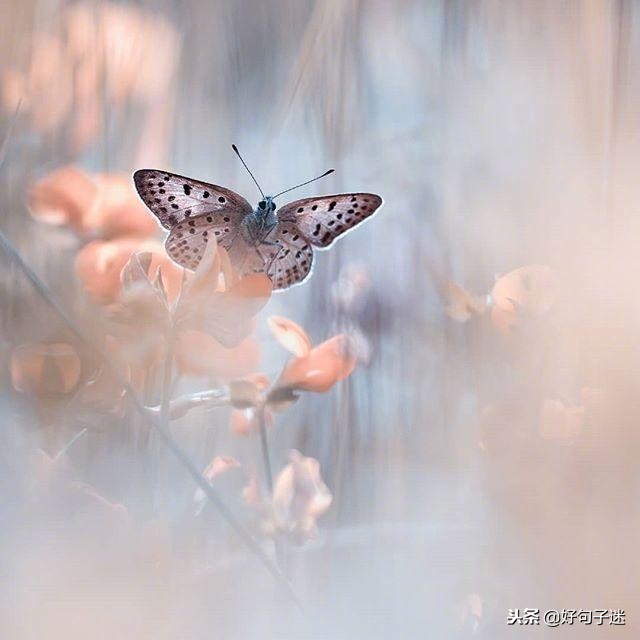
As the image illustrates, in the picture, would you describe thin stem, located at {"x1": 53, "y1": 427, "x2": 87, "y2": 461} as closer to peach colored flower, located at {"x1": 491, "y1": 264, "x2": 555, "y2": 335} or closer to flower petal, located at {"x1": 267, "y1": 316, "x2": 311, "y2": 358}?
flower petal, located at {"x1": 267, "y1": 316, "x2": 311, "y2": 358}

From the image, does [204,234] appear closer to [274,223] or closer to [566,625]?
[274,223]

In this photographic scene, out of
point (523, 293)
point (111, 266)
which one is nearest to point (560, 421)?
point (523, 293)

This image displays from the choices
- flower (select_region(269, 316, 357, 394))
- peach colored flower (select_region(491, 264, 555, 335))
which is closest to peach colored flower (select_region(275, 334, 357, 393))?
flower (select_region(269, 316, 357, 394))

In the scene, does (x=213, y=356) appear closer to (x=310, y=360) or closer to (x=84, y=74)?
(x=310, y=360)

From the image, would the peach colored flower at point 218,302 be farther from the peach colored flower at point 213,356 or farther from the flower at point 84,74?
the flower at point 84,74

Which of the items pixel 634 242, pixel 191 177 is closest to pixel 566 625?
pixel 634 242
